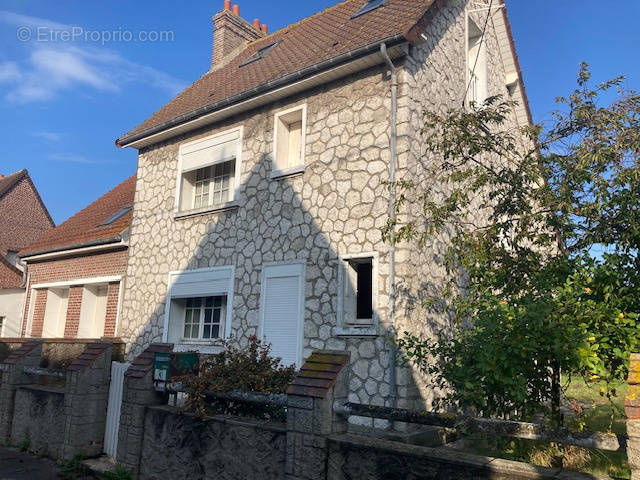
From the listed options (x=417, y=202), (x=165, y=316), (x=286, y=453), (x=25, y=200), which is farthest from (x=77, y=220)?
(x=286, y=453)

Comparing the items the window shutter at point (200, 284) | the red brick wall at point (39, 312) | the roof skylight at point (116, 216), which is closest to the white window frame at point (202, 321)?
the window shutter at point (200, 284)

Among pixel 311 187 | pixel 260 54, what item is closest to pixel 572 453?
pixel 311 187

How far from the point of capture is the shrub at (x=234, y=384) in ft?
18.8

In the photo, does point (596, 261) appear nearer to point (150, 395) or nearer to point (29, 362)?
point (150, 395)

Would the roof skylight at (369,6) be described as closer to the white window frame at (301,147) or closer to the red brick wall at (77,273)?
the white window frame at (301,147)

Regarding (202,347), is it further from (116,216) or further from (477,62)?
(477,62)

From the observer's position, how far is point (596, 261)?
4945 millimetres

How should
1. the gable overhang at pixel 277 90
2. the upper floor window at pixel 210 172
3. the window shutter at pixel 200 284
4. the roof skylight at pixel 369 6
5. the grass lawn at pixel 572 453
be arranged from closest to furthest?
the grass lawn at pixel 572 453
the gable overhang at pixel 277 90
the window shutter at pixel 200 284
the roof skylight at pixel 369 6
the upper floor window at pixel 210 172

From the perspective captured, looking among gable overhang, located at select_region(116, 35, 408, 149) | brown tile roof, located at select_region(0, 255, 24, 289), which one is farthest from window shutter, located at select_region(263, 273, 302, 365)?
brown tile roof, located at select_region(0, 255, 24, 289)

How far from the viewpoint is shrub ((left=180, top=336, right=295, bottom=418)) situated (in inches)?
226

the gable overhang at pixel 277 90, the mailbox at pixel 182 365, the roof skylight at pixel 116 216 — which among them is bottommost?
the mailbox at pixel 182 365

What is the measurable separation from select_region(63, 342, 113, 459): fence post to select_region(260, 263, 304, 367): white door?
2.74 m

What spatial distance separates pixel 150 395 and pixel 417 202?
4.74 m

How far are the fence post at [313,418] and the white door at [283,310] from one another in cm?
371
